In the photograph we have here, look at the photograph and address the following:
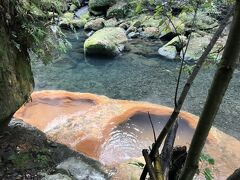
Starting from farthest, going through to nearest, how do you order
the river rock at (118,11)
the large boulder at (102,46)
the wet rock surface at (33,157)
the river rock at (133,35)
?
the river rock at (118,11)
the river rock at (133,35)
the large boulder at (102,46)
the wet rock surface at (33,157)

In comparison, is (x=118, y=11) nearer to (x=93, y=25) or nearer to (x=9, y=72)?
(x=93, y=25)

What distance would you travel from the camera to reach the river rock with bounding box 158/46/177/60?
42.0 ft

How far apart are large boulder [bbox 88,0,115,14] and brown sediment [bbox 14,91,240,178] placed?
1285 centimetres

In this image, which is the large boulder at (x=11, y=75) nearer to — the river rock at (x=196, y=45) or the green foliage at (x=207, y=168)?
the green foliage at (x=207, y=168)

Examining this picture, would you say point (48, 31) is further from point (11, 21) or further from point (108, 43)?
point (108, 43)

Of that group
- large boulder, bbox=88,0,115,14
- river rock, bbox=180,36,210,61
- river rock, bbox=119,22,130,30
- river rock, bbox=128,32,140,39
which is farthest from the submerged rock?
large boulder, bbox=88,0,115,14

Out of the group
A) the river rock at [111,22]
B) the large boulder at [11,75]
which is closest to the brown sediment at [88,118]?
the large boulder at [11,75]

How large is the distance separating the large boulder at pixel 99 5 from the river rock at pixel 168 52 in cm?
833

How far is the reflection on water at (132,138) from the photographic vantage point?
5824 millimetres

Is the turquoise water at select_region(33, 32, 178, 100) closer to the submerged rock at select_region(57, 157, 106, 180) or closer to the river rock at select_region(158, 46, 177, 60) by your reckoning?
the river rock at select_region(158, 46, 177, 60)

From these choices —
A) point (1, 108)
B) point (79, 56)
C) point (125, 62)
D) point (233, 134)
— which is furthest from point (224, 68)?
point (79, 56)

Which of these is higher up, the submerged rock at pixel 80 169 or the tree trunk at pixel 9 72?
the tree trunk at pixel 9 72

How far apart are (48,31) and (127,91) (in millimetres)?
5262

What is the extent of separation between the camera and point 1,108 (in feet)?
12.3
